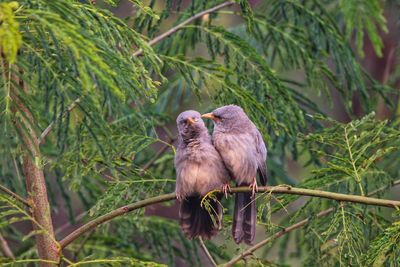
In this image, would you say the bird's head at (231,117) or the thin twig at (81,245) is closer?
the bird's head at (231,117)

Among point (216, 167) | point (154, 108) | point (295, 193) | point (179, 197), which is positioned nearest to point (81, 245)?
point (154, 108)

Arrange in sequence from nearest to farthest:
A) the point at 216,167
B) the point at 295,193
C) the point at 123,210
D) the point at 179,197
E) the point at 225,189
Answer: the point at 295,193
the point at 123,210
the point at 179,197
the point at 225,189
the point at 216,167

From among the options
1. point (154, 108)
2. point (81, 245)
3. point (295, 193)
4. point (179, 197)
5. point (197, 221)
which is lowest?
point (81, 245)

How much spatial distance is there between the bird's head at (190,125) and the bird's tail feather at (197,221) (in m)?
0.27

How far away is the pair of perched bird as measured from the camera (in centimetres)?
371

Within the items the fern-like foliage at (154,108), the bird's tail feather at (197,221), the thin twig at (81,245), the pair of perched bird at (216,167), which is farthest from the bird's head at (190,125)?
the thin twig at (81,245)

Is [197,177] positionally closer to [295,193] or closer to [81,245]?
[295,193]

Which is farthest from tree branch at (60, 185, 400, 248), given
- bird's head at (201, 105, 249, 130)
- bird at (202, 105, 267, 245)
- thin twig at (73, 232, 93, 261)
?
thin twig at (73, 232, 93, 261)

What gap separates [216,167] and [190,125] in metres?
0.21

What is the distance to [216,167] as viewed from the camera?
3.76m

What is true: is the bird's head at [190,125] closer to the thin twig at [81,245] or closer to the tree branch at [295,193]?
the tree branch at [295,193]

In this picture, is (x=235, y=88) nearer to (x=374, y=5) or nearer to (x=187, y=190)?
(x=187, y=190)

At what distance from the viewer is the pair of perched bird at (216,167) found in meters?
3.71

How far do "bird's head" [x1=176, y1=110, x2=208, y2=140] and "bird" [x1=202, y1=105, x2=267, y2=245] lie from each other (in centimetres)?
9
